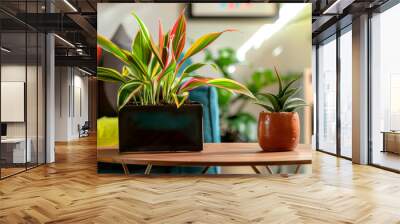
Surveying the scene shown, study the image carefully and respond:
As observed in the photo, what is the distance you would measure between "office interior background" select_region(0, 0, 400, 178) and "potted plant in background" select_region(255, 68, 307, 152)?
0.87 ft

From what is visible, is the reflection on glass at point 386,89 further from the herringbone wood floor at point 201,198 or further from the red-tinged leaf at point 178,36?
the red-tinged leaf at point 178,36

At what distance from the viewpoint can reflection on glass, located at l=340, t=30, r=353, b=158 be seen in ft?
22.9

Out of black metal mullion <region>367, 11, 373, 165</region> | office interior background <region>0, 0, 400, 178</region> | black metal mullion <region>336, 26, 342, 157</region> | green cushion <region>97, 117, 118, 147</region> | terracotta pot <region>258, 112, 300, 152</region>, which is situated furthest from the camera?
black metal mullion <region>336, 26, 342, 157</region>

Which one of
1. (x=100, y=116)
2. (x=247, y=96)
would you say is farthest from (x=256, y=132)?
(x=100, y=116)

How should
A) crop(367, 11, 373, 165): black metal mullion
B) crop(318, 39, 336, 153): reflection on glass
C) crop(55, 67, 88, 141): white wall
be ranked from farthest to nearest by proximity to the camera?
crop(55, 67, 88, 141): white wall
crop(318, 39, 336, 153): reflection on glass
crop(367, 11, 373, 165): black metal mullion

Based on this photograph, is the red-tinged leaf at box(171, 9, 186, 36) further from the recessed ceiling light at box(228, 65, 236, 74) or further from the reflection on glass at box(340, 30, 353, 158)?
the reflection on glass at box(340, 30, 353, 158)

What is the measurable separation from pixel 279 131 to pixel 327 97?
4.54m

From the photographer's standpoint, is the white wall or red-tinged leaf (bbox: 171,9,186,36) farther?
the white wall

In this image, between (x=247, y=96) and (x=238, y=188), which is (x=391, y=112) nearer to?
(x=247, y=96)

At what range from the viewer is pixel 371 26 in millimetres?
6227

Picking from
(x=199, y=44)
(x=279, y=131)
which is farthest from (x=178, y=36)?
(x=279, y=131)

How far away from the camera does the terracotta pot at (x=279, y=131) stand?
4168 millimetres

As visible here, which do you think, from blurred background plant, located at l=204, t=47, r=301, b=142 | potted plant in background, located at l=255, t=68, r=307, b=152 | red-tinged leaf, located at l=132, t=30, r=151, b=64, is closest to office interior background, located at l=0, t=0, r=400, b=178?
blurred background plant, located at l=204, t=47, r=301, b=142

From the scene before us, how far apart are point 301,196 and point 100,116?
2.27m
